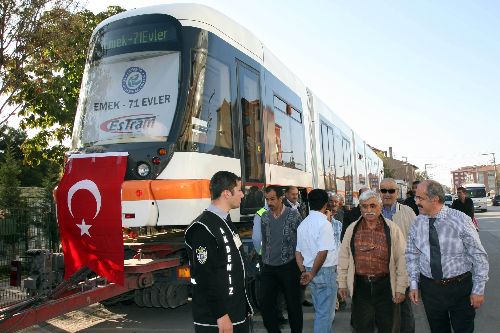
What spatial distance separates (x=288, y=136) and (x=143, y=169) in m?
4.00

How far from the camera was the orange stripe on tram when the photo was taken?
20.6ft

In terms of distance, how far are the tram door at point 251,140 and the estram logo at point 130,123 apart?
147 centimetres

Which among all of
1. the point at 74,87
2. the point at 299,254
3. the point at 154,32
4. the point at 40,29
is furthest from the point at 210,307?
the point at 74,87

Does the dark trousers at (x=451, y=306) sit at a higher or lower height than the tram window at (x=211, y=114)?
lower

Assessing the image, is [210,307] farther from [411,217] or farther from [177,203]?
[411,217]

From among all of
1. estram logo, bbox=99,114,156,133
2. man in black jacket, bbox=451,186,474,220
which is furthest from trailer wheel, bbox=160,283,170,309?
man in black jacket, bbox=451,186,474,220

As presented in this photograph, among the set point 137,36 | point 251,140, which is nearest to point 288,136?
point 251,140

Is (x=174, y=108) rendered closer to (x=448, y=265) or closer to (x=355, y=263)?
(x=355, y=263)

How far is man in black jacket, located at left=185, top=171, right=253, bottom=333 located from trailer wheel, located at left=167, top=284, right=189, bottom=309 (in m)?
3.80

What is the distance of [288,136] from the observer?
389 inches

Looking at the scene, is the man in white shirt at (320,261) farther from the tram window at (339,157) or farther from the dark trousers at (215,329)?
the tram window at (339,157)

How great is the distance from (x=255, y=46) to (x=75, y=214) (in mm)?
3994

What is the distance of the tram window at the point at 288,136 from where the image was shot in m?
9.27

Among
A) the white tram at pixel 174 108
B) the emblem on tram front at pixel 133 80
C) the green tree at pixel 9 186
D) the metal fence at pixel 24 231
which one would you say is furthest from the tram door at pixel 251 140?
the green tree at pixel 9 186
